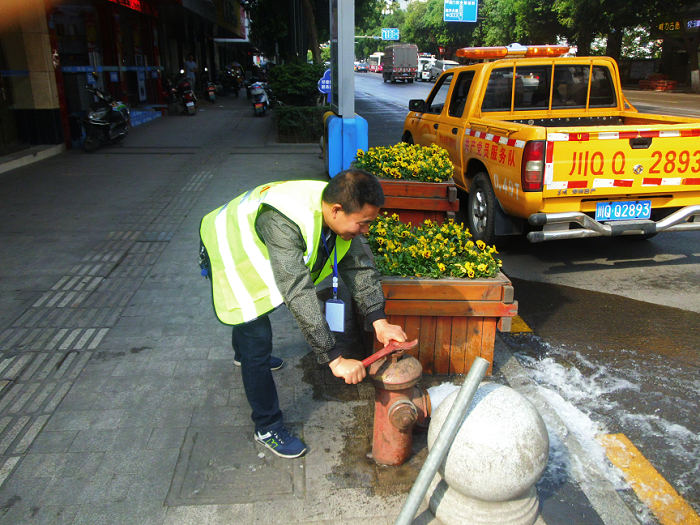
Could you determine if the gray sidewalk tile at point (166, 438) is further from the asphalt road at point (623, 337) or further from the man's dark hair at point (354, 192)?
the asphalt road at point (623, 337)

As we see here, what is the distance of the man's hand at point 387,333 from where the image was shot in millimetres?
2764

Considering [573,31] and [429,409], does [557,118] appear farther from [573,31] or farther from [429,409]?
[573,31]

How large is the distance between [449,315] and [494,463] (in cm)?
138

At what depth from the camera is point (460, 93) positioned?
289 inches

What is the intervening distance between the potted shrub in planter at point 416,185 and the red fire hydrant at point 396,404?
3051mm

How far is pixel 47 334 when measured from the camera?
4.41m

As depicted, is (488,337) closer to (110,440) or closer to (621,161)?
(110,440)

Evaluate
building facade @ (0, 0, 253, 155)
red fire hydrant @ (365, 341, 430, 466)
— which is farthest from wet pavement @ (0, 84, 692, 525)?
building facade @ (0, 0, 253, 155)

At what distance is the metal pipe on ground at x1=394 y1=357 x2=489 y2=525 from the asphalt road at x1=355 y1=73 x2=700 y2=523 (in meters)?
1.06

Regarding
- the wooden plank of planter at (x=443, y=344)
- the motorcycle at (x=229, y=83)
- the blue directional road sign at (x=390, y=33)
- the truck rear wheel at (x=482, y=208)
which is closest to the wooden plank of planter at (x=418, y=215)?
the truck rear wheel at (x=482, y=208)

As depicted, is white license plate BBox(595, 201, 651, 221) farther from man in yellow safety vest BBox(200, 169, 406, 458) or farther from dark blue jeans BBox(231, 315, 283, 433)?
dark blue jeans BBox(231, 315, 283, 433)

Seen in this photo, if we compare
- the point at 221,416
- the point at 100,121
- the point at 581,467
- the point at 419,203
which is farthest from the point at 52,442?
the point at 100,121

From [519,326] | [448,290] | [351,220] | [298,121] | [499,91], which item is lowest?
[519,326]

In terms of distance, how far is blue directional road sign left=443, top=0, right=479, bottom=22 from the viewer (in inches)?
1946
